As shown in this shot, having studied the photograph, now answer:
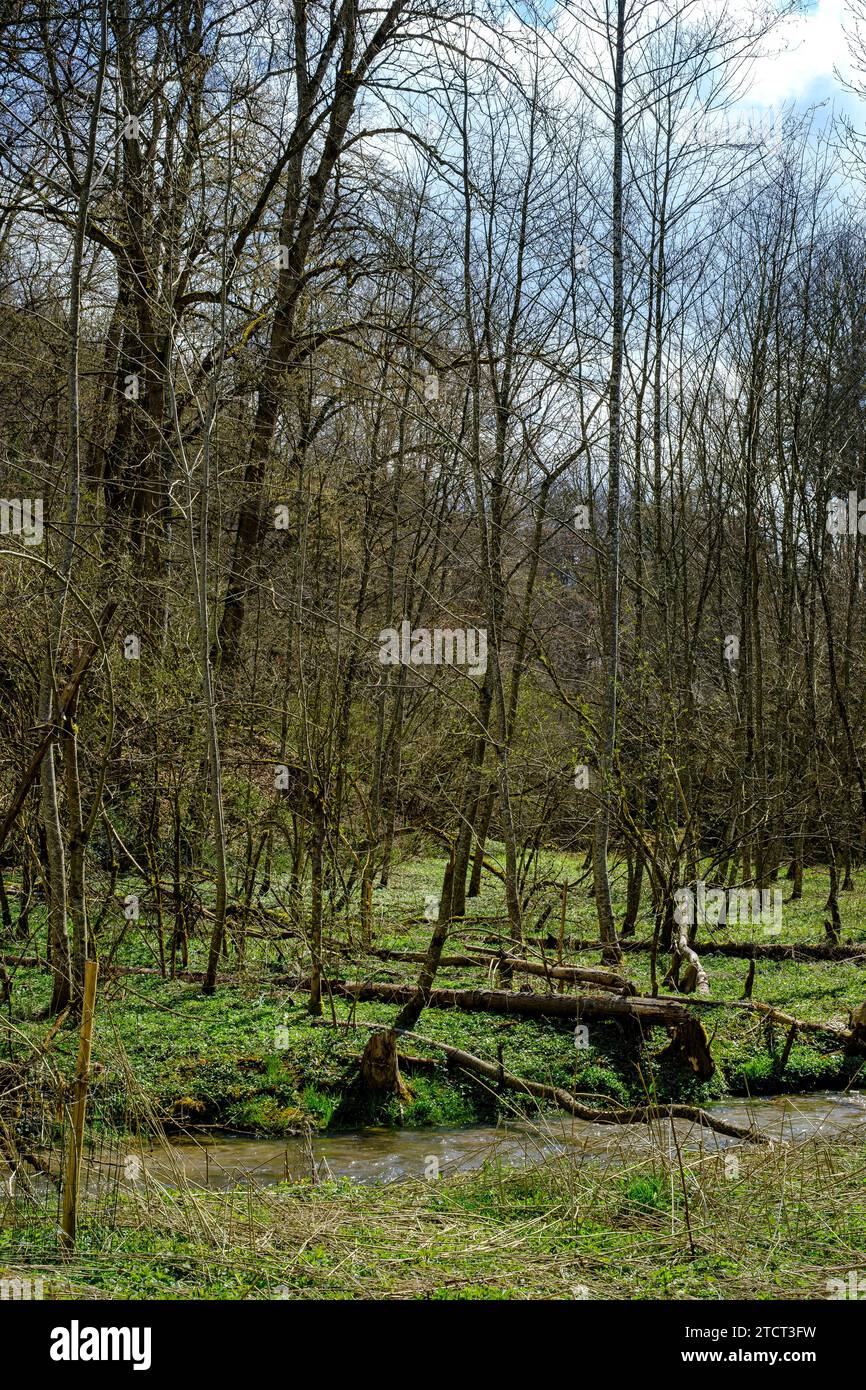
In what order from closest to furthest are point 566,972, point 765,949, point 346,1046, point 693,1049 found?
point 346,1046 → point 693,1049 → point 566,972 → point 765,949

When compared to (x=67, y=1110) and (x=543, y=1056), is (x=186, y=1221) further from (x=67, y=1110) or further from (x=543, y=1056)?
(x=543, y=1056)

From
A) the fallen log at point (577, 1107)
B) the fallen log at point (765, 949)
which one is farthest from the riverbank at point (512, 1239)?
the fallen log at point (765, 949)

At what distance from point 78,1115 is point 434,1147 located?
3311 millimetres

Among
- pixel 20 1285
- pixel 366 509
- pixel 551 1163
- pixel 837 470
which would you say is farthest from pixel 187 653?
pixel 837 470

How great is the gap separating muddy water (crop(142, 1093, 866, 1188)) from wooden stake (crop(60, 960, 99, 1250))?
1047 mm

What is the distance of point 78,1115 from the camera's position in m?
4.46

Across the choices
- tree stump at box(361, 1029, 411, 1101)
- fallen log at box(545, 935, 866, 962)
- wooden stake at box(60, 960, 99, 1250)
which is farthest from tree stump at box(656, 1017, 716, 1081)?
wooden stake at box(60, 960, 99, 1250)

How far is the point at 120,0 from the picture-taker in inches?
329

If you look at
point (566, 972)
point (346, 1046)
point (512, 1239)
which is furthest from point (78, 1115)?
point (566, 972)

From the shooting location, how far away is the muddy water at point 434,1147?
622 cm

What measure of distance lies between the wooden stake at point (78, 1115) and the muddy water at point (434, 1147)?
1.05 metres

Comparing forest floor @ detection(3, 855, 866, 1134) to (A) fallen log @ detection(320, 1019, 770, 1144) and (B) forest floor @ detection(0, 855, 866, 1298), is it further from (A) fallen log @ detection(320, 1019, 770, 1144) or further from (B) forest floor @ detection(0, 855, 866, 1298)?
(A) fallen log @ detection(320, 1019, 770, 1144)

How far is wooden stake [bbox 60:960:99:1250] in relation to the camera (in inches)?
172

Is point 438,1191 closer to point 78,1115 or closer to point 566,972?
point 78,1115
